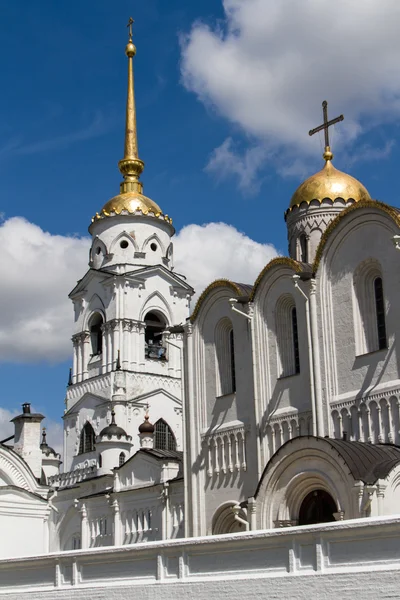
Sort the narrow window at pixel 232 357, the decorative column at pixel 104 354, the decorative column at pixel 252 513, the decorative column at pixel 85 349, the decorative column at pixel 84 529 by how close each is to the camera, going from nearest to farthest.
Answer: the decorative column at pixel 252 513 → the narrow window at pixel 232 357 → the decorative column at pixel 84 529 → the decorative column at pixel 104 354 → the decorative column at pixel 85 349

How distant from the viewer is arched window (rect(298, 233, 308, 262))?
93.3ft

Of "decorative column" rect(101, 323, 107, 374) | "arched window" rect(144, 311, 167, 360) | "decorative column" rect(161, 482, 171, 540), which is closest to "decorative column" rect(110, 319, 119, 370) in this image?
"decorative column" rect(101, 323, 107, 374)

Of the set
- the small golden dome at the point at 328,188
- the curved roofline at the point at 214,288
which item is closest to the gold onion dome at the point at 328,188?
the small golden dome at the point at 328,188

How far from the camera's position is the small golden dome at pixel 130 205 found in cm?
4681

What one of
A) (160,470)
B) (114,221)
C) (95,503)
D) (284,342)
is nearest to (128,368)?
(114,221)

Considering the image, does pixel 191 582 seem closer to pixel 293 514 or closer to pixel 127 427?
pixel 293 514

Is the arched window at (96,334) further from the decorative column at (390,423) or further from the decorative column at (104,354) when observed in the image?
the decorative column at (390,423)

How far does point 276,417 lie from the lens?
23.3 m

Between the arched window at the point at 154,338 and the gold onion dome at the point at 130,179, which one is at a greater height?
the gold onion dome at the point at 130,179

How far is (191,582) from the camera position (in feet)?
44.2

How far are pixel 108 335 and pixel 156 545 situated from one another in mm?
30999

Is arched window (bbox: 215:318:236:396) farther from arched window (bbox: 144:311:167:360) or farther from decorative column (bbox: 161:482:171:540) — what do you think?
arched window (bbox: 144:311:167:360)

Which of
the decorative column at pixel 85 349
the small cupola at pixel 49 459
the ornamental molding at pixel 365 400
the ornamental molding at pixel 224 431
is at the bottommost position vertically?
the ornamental molding at pixel 365 400

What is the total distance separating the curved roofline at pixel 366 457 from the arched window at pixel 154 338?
2605cm
